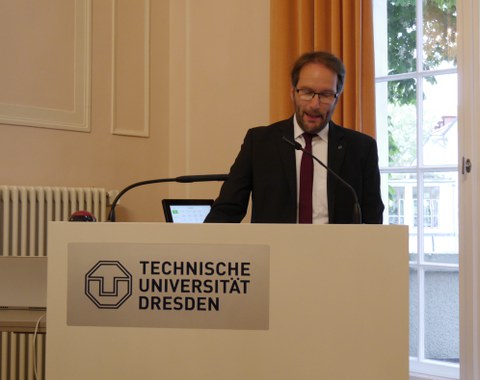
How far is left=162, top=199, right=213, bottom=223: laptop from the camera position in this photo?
2959 mm

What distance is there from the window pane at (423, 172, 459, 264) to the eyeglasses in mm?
1316

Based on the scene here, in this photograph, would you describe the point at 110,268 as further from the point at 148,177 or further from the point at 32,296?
the point at 148,177

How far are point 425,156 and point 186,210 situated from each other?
1223 mm

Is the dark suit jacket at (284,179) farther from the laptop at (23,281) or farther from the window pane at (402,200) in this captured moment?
the window pane at (402,200)

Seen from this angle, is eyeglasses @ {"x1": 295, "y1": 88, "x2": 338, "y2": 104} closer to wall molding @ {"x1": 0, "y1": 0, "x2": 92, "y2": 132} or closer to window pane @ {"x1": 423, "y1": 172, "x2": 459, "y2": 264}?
window pane @ {"x1": 423, "y1": 172, "x2": 459, "y2": 264}

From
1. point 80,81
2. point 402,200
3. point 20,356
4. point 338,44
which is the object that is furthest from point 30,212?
point 402,200

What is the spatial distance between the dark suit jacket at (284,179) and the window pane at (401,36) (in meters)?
1.41

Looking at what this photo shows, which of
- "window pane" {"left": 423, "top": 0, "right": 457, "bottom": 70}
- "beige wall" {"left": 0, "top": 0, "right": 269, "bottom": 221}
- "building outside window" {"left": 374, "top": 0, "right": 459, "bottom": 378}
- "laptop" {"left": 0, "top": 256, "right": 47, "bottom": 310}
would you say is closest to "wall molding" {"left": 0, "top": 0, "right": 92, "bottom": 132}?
"beige wall" {"left": 0, "top": 0, "right": 269, "bottom": 221}

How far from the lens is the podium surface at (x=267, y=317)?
1.09m

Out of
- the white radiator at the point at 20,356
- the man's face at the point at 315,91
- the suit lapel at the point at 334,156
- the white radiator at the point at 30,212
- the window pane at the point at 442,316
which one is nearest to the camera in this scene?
the suit lapel at the point at 334,156

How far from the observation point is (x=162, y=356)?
110 cm

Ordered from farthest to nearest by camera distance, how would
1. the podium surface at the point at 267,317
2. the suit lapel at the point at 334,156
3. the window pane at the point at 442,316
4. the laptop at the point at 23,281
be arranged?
the window pane at the point at 442,316 → the laptop at the point at 23,281 → the suit lapel at the point at 334,156 → the podium surface at the point at 267,317

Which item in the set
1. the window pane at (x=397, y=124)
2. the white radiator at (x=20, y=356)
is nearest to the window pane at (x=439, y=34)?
the window pane at (x=397, y=124)

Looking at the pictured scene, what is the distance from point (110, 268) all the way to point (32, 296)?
53.4 inches
